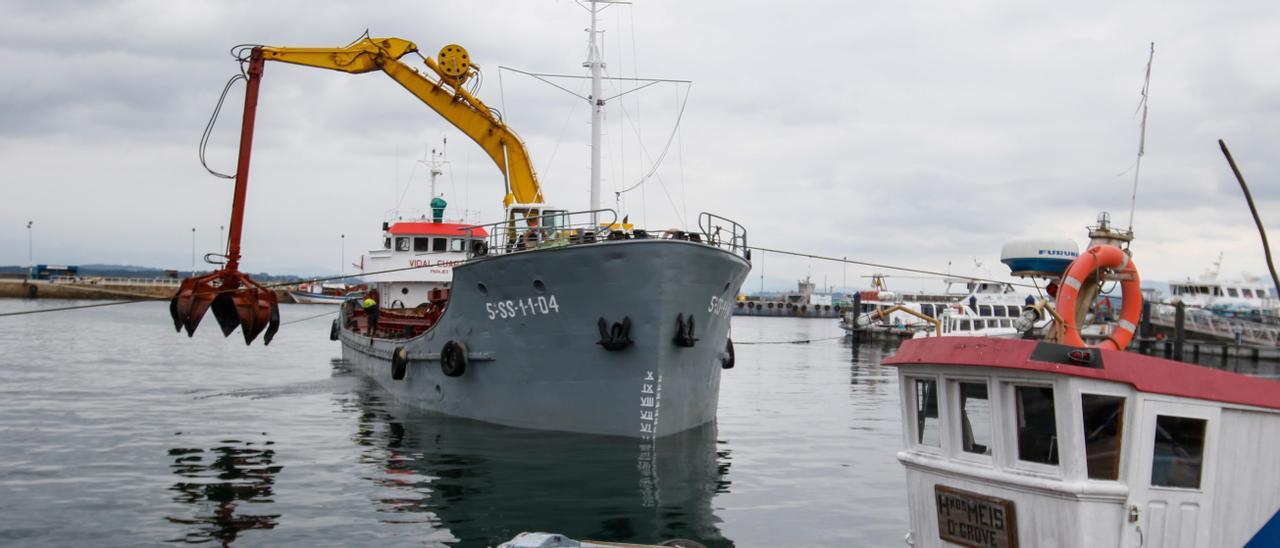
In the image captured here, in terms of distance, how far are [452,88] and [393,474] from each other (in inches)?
519

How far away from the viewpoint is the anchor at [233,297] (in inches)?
706

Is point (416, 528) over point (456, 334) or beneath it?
beneath

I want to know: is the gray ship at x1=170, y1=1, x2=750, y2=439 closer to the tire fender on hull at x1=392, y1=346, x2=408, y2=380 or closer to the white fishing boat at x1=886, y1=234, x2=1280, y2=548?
the tire fender on hull at x1=392, y1=346, x2=408, y2=380

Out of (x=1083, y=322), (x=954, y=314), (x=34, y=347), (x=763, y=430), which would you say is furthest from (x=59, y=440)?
(x=954, y=314)

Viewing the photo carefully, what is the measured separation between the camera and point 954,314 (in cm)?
5200

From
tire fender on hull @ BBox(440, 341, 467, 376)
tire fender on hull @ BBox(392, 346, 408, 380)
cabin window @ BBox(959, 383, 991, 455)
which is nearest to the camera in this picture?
cabin window @ BBox(959, 383, 991, 455)

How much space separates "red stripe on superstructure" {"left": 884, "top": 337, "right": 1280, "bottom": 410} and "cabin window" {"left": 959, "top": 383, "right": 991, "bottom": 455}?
0.99ft

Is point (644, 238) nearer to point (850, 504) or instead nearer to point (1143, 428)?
point (850, 504)

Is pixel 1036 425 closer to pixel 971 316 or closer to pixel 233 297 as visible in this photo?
pixel 233 297

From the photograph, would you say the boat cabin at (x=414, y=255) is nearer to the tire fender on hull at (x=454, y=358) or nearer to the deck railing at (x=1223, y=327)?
the tire fender on hull at (x=454, y=358)

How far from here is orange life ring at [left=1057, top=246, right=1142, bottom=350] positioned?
8.91 meters

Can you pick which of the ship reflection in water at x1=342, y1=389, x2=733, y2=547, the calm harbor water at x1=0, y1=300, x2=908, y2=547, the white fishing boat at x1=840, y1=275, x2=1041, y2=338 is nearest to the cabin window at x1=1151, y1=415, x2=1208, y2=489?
the calm harbor water at x1=0, y1=300, x2=908, y2=547

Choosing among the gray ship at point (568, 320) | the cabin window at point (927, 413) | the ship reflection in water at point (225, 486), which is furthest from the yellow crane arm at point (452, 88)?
the cabin window at point (927, 413)

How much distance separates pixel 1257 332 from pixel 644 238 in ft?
171
